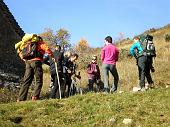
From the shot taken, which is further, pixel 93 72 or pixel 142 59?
pixel 93 72

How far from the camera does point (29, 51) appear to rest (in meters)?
12.6

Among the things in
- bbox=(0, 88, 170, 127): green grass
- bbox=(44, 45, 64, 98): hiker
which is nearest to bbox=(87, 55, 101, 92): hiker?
bbox=(44, 45, 64, 98): hiker

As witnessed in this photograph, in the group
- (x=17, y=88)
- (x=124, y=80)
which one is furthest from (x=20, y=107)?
(x=124, y=80)

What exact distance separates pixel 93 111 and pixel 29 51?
3.20 meters

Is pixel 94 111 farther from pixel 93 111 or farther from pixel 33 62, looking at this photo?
pixel 33 62

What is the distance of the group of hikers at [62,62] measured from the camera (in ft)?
41.7

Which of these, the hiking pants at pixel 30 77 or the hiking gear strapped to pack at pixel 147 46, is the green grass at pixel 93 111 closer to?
the hiking pants at pixel 30 77

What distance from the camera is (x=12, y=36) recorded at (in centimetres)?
1956

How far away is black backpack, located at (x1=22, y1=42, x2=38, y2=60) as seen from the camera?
1262 centimetres

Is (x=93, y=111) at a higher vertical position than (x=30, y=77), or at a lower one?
lower

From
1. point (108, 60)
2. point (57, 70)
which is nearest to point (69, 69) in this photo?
point (57, 70)

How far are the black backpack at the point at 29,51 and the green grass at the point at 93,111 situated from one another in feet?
6.30

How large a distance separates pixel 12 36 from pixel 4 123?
1057 centimetres

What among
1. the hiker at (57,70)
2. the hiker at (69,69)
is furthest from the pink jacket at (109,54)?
the hiker at (69,69)
